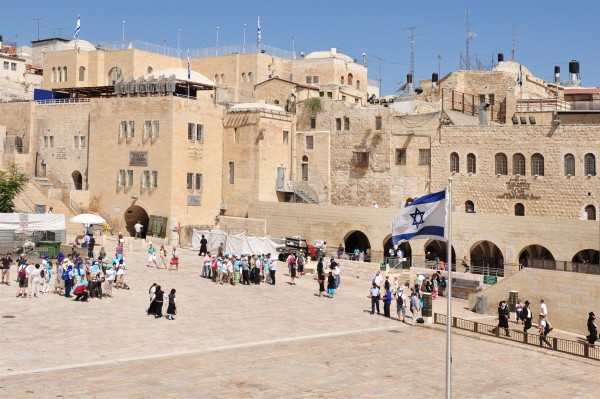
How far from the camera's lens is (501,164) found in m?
42.9

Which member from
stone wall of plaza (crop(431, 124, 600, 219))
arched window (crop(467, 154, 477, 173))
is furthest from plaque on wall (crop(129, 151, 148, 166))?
arched window (crop(467, 154, 477, 173))

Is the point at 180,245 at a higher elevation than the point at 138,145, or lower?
lower

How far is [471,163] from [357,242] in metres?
8.70

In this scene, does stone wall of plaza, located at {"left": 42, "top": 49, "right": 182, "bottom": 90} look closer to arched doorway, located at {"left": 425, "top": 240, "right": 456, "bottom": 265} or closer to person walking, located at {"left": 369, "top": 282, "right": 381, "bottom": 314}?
arched doorway, located at {"left": 425, "top": 240, "right": 456, "bottom": 265}

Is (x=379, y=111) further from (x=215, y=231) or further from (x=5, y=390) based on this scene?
(x=5, y=390)

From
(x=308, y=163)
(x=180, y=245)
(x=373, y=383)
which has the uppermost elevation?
(x=308, y=163)

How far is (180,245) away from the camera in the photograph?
43.6 meters

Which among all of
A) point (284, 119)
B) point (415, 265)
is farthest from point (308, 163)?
point (415, 265)

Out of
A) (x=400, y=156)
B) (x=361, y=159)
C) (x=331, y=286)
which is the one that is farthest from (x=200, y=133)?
(x=331, y=286)

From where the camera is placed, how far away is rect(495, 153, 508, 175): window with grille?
42.7 m

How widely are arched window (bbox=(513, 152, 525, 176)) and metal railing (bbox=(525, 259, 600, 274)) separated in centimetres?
974

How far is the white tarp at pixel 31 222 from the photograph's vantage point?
3412 cm

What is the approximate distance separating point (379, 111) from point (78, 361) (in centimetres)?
3078

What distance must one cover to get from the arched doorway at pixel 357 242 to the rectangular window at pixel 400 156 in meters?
4.84
